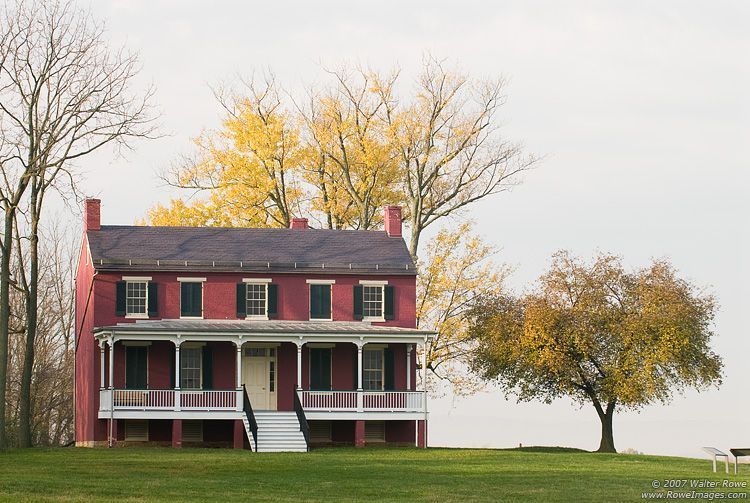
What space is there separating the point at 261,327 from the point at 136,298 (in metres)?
4.59

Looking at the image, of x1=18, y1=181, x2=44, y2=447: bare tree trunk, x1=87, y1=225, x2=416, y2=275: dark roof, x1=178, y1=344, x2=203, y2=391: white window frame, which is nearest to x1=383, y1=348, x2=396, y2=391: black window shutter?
x1=87, y1=225, x2=416, y2=275: dark roof

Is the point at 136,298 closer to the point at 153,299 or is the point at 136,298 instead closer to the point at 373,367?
the point at 153,299

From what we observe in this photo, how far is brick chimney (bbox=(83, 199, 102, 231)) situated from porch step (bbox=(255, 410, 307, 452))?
9.62 m

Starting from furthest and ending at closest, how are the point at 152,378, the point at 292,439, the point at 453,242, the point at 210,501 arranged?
the point at 453,242, the point at 152,378, the point at 292,439, the point at 210,501

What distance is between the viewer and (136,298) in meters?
46.9

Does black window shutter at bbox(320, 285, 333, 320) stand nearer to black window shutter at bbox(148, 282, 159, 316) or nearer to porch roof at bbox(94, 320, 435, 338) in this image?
porch roof at bbox(94, 320, 435, 338)

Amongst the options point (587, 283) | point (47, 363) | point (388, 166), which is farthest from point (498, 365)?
point (47, 363)

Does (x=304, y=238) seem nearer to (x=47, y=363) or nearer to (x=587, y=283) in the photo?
(x=587, y=283)

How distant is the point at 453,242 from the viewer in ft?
183

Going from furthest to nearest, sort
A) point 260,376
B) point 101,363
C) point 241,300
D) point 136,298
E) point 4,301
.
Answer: point 241,300
point 260,376
point 136,298
point 101,363
point 4,301

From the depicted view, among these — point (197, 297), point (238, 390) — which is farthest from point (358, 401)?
point (197, 297)

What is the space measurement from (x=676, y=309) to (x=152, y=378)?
18.0 meters

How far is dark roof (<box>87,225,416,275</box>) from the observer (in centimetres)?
4731

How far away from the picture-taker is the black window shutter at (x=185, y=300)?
47250 millimetres
